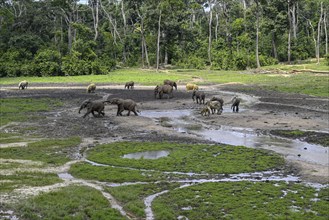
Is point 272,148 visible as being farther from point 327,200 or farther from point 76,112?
point 76,112

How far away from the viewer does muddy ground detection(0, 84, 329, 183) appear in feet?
89.5

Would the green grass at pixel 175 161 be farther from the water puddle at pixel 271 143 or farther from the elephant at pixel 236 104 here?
the elephant at pixel 236 104

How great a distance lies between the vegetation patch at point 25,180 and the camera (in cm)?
1705

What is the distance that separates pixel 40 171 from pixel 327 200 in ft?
36.9

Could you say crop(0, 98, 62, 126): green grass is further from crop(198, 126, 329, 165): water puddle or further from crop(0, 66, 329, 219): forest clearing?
crop(198, 126, 329, 165): water puddle

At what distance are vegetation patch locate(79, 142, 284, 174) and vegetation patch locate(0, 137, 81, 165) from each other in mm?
1504

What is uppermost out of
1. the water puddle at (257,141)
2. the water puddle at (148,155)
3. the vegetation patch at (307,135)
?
the water puddle at (148,155)

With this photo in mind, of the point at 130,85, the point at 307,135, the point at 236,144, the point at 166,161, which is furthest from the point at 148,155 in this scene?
the point at 130,85

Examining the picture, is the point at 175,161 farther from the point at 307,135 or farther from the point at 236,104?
the point at 236,104

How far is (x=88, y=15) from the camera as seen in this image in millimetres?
113812

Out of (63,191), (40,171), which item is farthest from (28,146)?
(63,191)

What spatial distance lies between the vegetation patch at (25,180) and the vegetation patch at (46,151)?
2188 mm

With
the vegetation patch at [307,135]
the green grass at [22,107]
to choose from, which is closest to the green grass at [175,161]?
the vegetation patch at [307,135]

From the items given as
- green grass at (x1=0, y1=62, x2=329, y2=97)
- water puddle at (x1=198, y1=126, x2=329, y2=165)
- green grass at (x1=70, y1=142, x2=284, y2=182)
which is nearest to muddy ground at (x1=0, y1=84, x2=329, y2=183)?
water puddle at (x1=198, y1=126, x2=329, y2=165)
